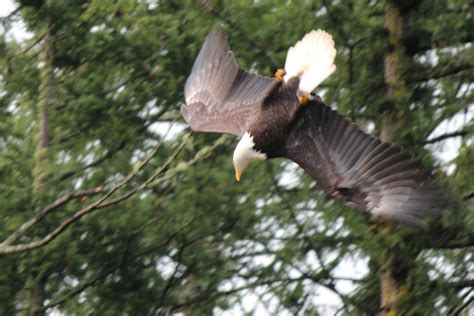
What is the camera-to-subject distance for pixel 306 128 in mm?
12016

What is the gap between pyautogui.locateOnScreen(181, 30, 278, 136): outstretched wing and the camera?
1280cm

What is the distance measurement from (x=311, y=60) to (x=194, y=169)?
2589 millimetres

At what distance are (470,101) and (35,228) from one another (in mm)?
3365

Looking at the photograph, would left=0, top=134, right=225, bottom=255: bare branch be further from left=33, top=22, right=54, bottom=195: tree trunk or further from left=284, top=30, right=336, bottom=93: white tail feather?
left=33, top=22, right=54, bottom=195: tree trunk

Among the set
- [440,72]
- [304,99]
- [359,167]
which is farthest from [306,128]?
[440,72]

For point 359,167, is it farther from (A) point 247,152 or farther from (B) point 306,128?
(A) point 247,152

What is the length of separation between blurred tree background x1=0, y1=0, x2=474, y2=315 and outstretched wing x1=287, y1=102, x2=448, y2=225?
858mm

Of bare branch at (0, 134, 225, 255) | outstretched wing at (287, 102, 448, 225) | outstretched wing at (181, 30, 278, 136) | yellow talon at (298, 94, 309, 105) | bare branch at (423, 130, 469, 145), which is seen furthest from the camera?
bare branch at (423, 130, 469, 145)

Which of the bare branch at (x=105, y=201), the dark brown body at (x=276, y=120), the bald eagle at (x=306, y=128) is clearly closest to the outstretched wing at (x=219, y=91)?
the bald eagle at (x=306, y=128)

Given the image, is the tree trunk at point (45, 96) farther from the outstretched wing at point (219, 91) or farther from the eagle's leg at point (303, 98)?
the eagle's leg at point (303, 98)

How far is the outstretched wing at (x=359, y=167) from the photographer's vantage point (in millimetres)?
10930

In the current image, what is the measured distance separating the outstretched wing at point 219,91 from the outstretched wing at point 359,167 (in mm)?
748

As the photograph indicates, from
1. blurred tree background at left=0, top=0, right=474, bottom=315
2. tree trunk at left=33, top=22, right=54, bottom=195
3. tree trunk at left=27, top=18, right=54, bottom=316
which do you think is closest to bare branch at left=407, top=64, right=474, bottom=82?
blurred tree background at left=0, top=0, right=474, bottom=315

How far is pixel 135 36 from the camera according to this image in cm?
1497
